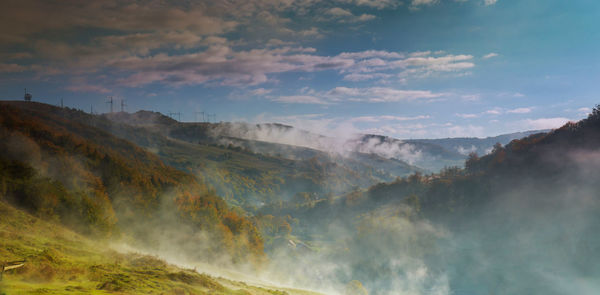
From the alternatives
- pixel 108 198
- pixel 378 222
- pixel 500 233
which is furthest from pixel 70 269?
pixel 500 233

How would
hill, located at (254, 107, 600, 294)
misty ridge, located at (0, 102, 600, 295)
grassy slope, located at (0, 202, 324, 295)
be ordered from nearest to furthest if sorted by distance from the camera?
grassy slope, located at (0, 202, 324, 295) < misty ridge, located at (0, 102, 600, 295) < hill, located at (254, 107, 600, 294)

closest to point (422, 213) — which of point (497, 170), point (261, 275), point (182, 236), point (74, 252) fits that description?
point (497, 170)

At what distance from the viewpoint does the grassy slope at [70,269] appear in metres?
20.1

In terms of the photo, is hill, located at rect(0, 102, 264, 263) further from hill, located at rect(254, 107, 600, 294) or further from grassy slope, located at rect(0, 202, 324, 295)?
hill, located at rect(254, 107, 600, 294)

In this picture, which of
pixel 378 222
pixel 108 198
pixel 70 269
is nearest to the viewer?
pixel 70 269

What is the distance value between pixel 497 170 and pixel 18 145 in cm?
18476

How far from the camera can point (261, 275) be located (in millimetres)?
104625

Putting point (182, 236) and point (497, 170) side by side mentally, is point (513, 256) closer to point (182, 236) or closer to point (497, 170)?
point (497, 170)

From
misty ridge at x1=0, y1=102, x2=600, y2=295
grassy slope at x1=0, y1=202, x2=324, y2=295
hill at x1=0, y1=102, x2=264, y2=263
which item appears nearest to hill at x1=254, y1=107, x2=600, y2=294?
misty ridge at x1=0, y1=102, x2=600, y2=295

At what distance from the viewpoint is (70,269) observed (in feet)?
77.3

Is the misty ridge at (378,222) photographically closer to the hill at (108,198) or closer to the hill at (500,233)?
the hill at (108,198)

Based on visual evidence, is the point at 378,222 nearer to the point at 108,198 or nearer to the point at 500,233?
the point at 500,233

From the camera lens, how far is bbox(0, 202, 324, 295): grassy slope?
66.0 ft

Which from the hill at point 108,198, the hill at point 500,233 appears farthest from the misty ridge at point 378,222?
the hill at point 500,233
